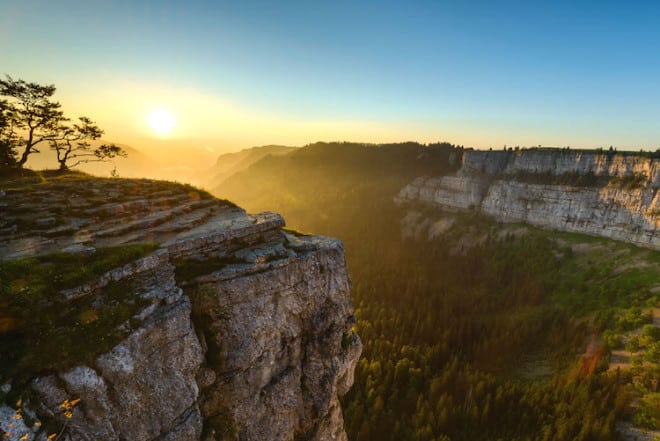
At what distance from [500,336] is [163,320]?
75610mm

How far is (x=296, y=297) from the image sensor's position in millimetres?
22438

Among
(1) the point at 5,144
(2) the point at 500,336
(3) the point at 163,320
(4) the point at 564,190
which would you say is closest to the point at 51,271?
(3) the point at 163,320

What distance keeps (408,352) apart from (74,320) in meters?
58.7

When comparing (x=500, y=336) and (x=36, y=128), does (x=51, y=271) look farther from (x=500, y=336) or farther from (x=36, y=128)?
(x=500, y=336)

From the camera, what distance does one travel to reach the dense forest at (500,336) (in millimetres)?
46844

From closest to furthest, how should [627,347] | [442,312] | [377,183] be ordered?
[627,347] < [442,312] < [377,183]

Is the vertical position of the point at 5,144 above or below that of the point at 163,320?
above

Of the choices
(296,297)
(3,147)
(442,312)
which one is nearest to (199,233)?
(296,297)

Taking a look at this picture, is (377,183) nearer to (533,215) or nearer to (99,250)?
(533,215)

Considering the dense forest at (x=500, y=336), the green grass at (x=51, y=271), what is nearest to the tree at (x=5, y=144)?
the green grass at (x=51, y=271)

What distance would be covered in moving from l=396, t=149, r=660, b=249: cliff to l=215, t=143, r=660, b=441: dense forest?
5263mm

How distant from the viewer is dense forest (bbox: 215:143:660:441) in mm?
46844

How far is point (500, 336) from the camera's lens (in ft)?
232

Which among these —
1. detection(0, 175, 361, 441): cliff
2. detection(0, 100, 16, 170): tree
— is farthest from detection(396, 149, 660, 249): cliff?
detection(0, 100, 16, 170): tree
